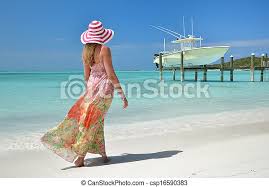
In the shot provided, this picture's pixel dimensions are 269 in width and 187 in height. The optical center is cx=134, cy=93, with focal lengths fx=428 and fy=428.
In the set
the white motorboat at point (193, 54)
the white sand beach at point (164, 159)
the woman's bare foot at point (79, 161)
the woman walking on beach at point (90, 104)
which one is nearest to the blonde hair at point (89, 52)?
the woman walking on beach at point (90, 104)

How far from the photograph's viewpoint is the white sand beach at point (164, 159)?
359 cm

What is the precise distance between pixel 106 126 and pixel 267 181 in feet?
13.3

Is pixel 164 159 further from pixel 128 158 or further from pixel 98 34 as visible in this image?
pixel 98 34

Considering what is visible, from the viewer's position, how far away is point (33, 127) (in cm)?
716

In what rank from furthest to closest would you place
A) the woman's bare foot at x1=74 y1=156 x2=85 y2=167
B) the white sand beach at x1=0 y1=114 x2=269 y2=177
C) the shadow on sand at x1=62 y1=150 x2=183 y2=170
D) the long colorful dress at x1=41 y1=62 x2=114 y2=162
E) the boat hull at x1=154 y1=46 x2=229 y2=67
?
the boat hull at x1=154 y1=46 x2=229 y2=67, the shadow on sand at x1=62 y1=150 x2=183 y2=170, the woman's bare foot at x1=74 y1=156 x2=85 y2=167, the long colorful dress at x1=41 y1=62 x2=114 y2=162, the white sand beach at x1=0 y1=114 x2=269 y2=177

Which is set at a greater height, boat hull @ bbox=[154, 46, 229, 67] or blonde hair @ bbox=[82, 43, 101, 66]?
boat hull @ bbox=[154, 46, 229, 67]

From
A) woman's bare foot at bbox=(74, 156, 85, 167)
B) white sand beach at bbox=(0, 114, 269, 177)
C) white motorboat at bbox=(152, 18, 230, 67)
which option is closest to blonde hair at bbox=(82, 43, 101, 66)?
woman's bare foot at bbox=(74, 156, 85, 167)

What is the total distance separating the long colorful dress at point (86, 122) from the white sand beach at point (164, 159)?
7.8 inches

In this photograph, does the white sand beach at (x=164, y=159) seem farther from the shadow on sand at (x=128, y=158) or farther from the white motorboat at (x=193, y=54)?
the white motorboat at (x=193, y=54)

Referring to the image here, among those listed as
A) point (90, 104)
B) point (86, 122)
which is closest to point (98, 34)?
point (90, 104)

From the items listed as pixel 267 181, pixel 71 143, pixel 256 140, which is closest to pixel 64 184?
pixel 71 143

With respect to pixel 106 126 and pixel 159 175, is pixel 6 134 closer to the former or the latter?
pixel 106 126

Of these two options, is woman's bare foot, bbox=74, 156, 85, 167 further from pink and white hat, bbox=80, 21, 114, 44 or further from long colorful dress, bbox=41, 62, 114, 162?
pink and white hat, bbox=80, 21, 114, 44

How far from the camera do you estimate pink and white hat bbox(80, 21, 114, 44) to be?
364 cm
